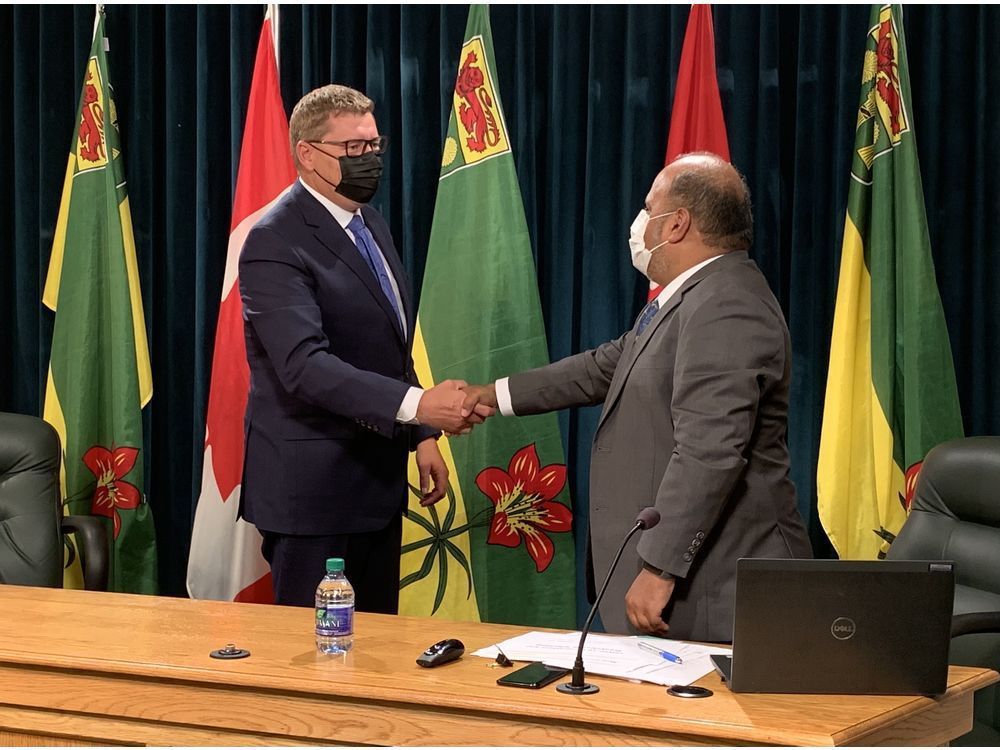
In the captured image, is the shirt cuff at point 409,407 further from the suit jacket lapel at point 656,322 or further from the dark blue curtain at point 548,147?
the dark blue curtain at point 548,147

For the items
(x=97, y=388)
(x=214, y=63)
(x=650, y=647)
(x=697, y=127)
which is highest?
(x=214, y=63)

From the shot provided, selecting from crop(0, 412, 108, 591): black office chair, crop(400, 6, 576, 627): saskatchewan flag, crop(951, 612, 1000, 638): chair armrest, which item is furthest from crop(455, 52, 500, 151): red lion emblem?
crop(951, 612, 1000, 638): chair armrest

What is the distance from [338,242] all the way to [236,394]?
1030 mm

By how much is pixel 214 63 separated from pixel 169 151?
35 cm

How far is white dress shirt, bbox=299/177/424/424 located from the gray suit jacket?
22.8 inches

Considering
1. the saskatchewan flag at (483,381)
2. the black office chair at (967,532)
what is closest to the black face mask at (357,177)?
the saskatchewan flag at (483,381)

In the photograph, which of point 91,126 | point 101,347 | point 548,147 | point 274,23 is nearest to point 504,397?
point 548,147

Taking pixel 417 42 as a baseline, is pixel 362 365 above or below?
below

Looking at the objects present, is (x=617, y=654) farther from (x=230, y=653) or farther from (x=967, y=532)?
(x=967, y=532)

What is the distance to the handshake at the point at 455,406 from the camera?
2.98m

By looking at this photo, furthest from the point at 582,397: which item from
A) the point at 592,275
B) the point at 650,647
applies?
the point at 650,647

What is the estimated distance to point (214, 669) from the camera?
6.30ft

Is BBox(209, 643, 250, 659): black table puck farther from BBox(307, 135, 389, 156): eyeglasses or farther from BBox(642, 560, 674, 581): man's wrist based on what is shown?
BBox(307, 135, 389, 156): eyeglasses

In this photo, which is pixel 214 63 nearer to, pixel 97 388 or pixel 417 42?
pixel 417 42
